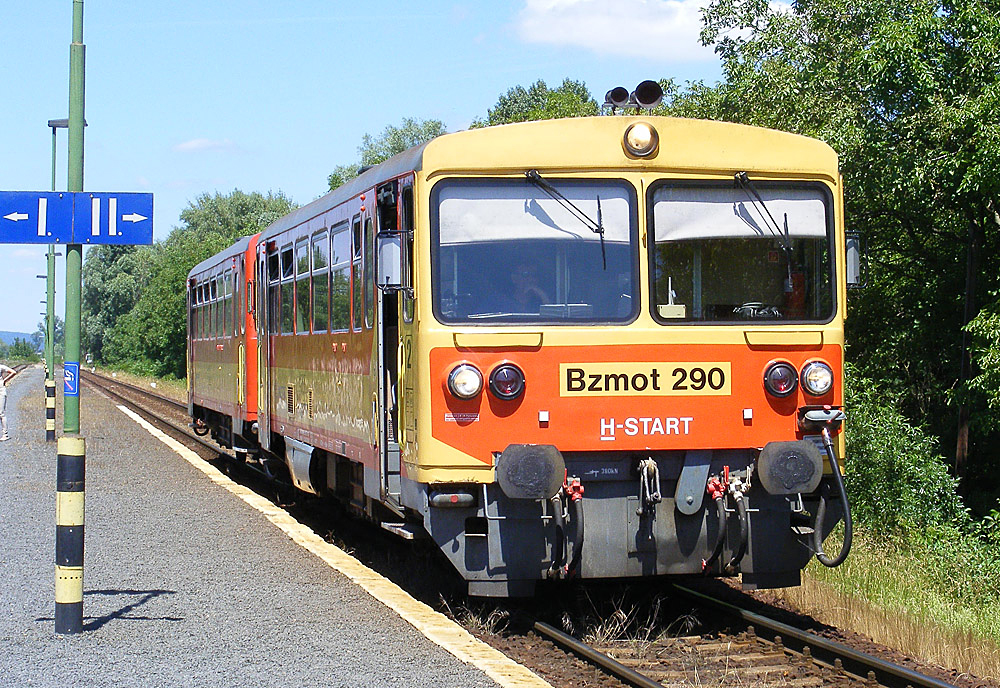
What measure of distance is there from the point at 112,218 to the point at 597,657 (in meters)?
3.48

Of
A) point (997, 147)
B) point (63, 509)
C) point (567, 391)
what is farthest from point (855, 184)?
point (63, 509)

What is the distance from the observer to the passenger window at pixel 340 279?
948 cm

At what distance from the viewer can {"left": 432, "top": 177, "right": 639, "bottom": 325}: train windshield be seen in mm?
7402

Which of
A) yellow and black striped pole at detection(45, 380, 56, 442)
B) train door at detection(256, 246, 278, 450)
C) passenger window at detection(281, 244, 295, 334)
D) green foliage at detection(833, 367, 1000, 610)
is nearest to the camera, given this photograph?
passenger window at detection(281, 244, 295, 334)

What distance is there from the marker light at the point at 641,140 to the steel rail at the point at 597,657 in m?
2.77

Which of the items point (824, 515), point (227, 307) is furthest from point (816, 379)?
point (227, 307)

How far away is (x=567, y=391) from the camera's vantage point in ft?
24.2

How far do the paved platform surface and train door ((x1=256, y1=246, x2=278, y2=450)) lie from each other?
0.92m

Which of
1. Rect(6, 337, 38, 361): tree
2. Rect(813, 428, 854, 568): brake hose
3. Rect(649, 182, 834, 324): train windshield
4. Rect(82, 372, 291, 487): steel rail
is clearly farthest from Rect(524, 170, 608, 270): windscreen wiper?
Rect(6, 337, 38, 361): tree

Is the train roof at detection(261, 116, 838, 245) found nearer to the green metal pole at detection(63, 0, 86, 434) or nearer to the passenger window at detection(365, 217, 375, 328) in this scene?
the passenger window at detection(365, 217, 375, 328)

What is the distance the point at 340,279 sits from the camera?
9.75 meters

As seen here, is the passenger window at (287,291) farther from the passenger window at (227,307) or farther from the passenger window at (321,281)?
the passenger window at (227,307)

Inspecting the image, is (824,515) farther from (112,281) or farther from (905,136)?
(112,281)

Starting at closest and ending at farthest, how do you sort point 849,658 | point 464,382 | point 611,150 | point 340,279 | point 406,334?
point 849,658, point 464,382, point 611,150, point 406,334, point 340,279
